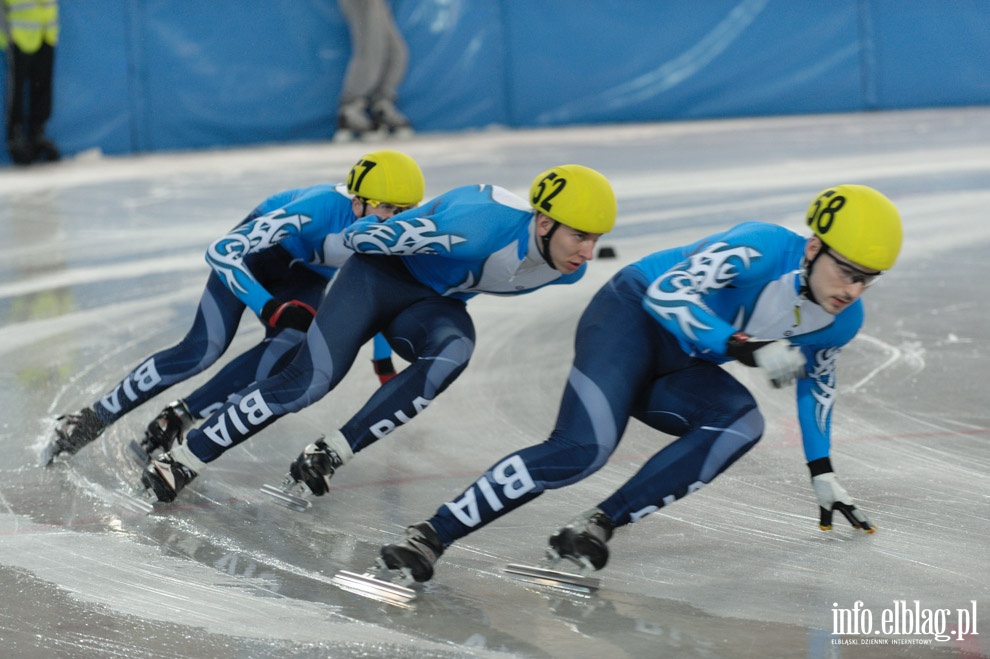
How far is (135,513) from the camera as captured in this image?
401cm

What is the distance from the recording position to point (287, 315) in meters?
4.21

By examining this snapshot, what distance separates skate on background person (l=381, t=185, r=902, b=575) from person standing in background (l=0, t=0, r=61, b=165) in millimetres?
12119

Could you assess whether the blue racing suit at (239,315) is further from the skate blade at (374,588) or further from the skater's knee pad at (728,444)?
the skater's knee pad at (728,444)

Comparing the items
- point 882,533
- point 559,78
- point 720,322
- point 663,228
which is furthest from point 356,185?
point 559,78

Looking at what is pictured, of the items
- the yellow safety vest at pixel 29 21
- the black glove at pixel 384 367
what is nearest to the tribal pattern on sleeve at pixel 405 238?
the black glove at pixel 384 367

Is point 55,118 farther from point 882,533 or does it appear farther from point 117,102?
point 882,533

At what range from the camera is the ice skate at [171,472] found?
13.3ft

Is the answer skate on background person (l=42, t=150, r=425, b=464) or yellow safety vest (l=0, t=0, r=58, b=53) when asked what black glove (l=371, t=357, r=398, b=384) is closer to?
skate on background person (l=42, t=150, r=425, b=464)

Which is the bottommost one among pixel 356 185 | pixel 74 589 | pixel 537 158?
pixel 74 589

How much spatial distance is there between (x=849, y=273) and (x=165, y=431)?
2579 millimetres

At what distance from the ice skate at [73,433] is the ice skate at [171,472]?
0.58 m

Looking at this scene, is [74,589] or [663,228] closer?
[74,589]

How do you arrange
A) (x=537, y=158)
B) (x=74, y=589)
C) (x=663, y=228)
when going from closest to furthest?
(x=74, y=589)
(x=663, y=228)
(x=537, y=158)

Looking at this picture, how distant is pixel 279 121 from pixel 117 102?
80.0 inches
